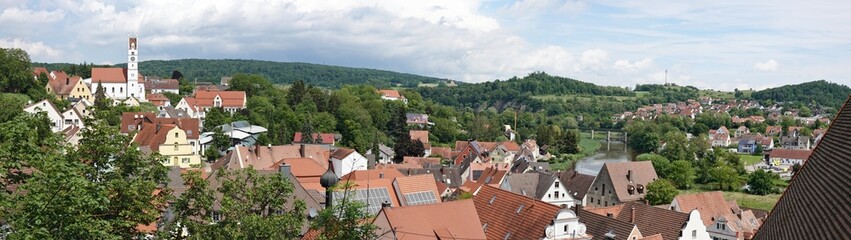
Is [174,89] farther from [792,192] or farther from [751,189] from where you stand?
[792,192]

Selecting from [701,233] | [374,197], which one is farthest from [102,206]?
[701,233]

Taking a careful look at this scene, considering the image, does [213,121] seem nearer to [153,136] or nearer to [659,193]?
[153,136]

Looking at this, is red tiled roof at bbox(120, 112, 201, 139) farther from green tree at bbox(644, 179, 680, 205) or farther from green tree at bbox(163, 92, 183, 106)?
green tree at bbox(644, 179, 680, 205)

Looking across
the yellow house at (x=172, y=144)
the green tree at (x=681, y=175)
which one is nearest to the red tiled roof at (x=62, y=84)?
the yellow house at (x=172, y=144)

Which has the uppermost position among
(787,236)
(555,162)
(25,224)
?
(787,236)

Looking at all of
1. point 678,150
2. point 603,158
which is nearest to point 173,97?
point 603,158

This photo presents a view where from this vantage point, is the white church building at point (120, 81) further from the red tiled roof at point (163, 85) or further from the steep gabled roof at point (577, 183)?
the steep gabled roof at point (577, 183)
